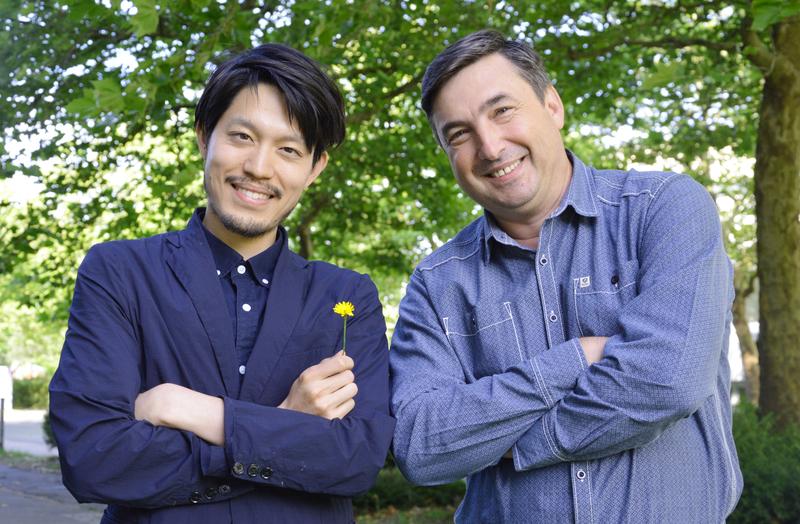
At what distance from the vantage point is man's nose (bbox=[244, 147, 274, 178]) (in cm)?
261

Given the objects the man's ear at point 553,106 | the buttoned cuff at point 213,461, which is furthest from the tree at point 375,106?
the buttoned cuff at point 213,461

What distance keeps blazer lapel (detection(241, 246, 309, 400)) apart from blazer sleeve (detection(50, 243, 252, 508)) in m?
0.23

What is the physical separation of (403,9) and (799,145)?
3.91 m

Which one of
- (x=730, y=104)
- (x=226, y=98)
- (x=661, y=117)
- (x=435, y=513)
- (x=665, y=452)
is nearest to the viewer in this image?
(x=665, y=452)

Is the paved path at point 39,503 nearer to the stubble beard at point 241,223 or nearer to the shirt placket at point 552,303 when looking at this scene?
the stubble beard at point 241,223

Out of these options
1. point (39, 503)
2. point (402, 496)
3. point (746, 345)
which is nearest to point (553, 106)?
point (402, 496)

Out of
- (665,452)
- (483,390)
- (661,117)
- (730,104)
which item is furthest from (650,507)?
(661,117)

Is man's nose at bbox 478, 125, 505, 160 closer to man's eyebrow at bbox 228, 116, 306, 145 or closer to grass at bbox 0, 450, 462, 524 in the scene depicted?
man's eyebrow at bbox 228, 116, 306, 145

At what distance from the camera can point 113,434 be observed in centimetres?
230

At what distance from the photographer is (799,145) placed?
889 cm

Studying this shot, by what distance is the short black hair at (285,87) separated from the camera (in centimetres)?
269

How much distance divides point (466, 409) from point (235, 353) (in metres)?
0.64

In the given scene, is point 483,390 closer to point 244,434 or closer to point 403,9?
point 244,434

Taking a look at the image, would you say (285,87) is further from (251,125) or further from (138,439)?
(138,439)
